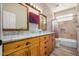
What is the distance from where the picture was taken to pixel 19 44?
1.31 meters

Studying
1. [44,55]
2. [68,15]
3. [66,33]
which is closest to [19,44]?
[44,55]

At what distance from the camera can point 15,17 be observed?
1451mm

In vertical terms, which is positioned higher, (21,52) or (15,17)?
(15,17)

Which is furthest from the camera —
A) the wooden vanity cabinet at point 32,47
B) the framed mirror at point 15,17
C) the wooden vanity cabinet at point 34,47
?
→ the wooden vanity cabinet at point 34,47

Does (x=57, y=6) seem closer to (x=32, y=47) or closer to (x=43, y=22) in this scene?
(x=43, y=22)

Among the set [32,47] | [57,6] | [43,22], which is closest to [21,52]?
[32,47]

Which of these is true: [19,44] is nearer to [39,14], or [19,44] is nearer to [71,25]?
[39,14]

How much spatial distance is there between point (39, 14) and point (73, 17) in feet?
1.54

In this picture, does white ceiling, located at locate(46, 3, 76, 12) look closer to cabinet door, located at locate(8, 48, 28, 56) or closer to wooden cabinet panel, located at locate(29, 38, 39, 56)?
wooden cabinet panel, located at locate(29, 38, 39, 56)

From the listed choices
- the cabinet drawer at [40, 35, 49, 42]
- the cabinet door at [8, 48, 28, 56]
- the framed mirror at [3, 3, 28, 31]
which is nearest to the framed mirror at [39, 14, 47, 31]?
the cabinet drawer at [40, 35, 49, 42]

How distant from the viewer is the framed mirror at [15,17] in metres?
1.37

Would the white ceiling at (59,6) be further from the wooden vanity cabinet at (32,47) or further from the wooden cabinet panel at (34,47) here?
the wooden cabinet panel at (34,47)

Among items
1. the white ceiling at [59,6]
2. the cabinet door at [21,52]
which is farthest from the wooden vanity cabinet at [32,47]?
the white ceiling at [59,6]

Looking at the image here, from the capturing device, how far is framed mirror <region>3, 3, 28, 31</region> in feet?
4.51
